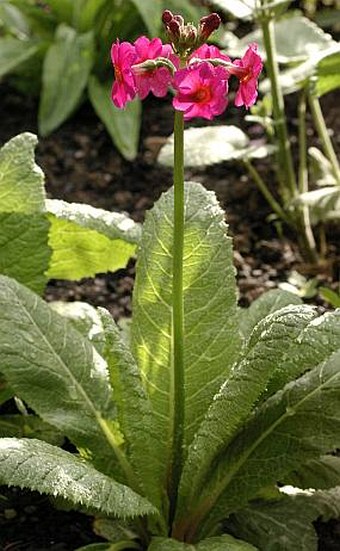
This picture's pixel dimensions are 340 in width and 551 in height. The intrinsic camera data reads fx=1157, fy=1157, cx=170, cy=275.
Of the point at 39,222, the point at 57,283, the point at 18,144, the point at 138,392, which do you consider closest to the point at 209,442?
the point at 138,392

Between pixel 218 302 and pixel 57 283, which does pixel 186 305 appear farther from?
pixel 57 283

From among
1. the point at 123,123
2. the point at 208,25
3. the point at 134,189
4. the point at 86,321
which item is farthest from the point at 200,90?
the point at 123,123

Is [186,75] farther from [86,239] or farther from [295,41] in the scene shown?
[295,41]

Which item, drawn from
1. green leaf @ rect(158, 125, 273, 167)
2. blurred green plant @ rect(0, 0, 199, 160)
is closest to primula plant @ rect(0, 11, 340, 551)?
green leaf @ rect(158, 125, 273, 167)

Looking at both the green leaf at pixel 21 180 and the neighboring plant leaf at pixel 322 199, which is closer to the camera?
the green leaf at pixel 21 180

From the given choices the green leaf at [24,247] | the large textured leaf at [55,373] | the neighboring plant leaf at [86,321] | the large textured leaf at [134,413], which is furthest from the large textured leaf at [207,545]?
the green leaf at [24,247]

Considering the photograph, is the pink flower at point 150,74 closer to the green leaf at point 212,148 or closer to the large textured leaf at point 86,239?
the large textured leaf at point 86,239

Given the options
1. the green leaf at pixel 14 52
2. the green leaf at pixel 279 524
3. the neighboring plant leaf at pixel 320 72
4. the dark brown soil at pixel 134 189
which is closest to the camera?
the green leaf at pixel 279 524
